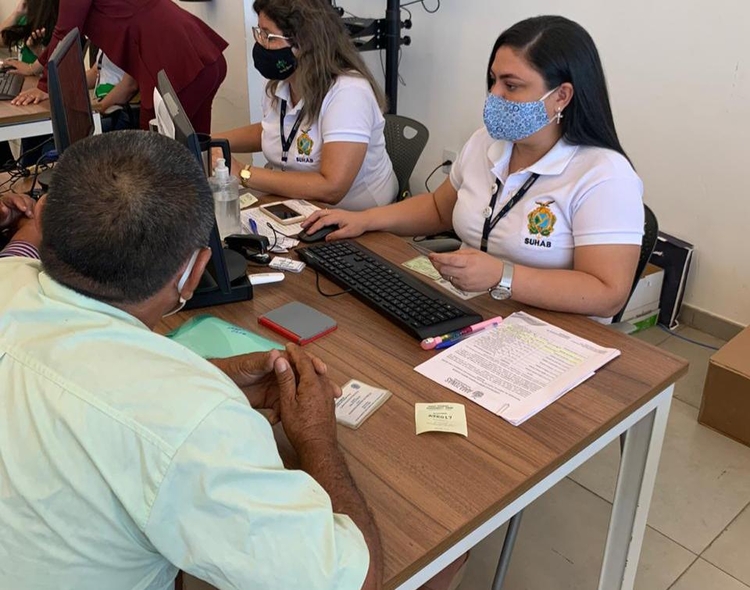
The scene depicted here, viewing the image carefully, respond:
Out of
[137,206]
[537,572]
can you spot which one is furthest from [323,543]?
[537,572]

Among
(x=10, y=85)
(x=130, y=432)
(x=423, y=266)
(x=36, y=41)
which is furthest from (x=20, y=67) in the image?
(x=130, y=432)

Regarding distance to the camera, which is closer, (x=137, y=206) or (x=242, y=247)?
(x=137, y=206)

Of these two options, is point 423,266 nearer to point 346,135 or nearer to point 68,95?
point 346,135

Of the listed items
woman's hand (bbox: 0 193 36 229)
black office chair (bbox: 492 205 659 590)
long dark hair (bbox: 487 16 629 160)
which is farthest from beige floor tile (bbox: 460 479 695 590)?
woman's hand (bbox: 0 193 36 229)

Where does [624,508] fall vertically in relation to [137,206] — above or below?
below

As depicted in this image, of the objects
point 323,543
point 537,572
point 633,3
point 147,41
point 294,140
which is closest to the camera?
point 323,543

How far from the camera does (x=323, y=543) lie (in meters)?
0.73

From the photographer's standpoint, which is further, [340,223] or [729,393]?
[729,393]

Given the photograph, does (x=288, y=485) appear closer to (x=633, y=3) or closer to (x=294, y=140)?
(x=294, y=140)

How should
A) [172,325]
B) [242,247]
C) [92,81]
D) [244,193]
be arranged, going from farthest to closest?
[92,81] → [244,193] → [242,247] → [172,325]

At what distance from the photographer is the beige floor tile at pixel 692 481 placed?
1.93 metres

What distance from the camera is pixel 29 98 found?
288 cm

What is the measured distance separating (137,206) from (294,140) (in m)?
1.60

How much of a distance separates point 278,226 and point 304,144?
54cm
